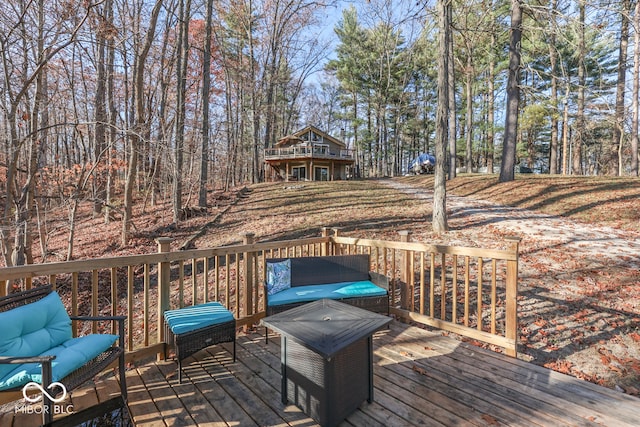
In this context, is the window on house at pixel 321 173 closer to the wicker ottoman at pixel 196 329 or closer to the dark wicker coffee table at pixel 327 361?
the wicker ottoman at pixel 196 329

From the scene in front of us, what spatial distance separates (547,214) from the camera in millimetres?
8672

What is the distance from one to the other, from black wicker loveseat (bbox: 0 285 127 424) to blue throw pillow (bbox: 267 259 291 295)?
1.53m

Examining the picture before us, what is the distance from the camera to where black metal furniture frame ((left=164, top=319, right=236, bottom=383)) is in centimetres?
253

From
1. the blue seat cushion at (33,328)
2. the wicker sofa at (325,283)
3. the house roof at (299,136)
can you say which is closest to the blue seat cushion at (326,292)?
the wicker sofa at (325,283)

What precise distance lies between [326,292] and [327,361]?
152cm

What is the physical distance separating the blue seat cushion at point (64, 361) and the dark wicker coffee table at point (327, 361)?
1180 mm

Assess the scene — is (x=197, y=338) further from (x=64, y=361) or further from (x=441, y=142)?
(x=441, y=142)

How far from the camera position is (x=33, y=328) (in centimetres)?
212

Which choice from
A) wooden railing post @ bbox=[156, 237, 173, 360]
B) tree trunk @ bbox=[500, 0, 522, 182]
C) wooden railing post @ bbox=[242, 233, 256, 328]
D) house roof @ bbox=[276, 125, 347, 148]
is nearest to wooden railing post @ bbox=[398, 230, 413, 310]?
wooden railing post @ bbox=[242, 233, 256, 328]

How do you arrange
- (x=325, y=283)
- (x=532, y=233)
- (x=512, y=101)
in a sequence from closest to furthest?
1. (x=325, y=283)
2. (x=532, y=233)
3. (x=512, y=101)

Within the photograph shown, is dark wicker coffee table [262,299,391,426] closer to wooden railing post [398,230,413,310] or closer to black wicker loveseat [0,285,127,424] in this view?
black wicker loveseat [0,285,127,424]

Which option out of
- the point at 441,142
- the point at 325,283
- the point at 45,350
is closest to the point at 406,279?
the point at 325,283

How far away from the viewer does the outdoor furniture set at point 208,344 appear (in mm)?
1885

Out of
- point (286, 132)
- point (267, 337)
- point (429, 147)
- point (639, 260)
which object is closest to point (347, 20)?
point (286, 132)
